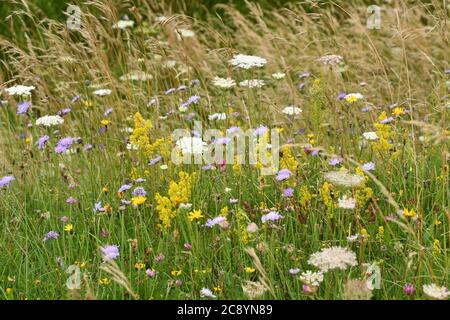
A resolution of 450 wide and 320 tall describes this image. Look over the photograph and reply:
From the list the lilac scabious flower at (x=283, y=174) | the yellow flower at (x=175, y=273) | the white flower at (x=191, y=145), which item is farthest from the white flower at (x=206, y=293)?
the white flower at (x=191, y=145)

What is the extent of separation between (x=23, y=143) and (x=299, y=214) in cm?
230

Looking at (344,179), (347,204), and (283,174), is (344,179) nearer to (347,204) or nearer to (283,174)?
(347,204)

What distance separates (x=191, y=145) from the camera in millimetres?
3246

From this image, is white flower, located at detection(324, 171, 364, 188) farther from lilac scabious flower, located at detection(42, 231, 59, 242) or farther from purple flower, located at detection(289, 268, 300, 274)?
lilac scabious flower, located at detection(42, 231, 59, 242)

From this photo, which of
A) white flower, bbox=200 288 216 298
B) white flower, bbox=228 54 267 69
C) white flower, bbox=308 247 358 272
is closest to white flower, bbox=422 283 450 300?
white flower, bbox=308 247 358 272

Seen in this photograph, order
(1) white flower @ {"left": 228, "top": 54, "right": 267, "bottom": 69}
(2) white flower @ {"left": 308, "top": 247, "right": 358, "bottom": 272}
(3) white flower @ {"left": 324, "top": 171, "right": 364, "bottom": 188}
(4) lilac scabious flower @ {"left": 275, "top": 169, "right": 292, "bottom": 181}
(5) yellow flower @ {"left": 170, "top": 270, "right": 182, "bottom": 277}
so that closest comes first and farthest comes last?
(2) white flower @ {"left": 308, "top": 247, "right": 358, "bottom": 272} → (3) white flower @ {"left": 324, "top": 171, "right": 364, "bottom": 188} → (5) yellow flower @ {"left": 170, "top": 270, "right": 182, "bottom": 277} → (4) lilac scabious flower @ {"left": 275, "top": 169, "right": 292, "bottom": 181} → (1) white flower @ {"left": 228, "top": 54, "right": 267, "bottom": 69}

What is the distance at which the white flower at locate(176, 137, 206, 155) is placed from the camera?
323cm

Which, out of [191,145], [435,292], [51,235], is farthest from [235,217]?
[435,292]

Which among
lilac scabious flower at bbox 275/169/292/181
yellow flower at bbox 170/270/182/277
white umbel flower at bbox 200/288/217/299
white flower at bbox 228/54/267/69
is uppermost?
white flower at bbox 228/54/267/69

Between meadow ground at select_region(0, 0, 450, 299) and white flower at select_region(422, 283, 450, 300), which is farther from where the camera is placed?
meadow ground at select_region(0, 0, 450, 299)

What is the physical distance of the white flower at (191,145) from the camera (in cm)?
323

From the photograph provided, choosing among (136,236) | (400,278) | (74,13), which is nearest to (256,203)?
(136,236)

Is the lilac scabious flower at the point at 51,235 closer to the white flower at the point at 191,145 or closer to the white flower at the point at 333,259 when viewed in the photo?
the white flower at the point at 191,145

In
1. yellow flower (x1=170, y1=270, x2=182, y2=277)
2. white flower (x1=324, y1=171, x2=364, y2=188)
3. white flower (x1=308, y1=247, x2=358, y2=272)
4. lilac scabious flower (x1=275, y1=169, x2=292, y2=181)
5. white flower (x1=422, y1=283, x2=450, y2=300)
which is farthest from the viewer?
lilac scabious flower (x1=275, y1=169, x2=292, y2=181)
